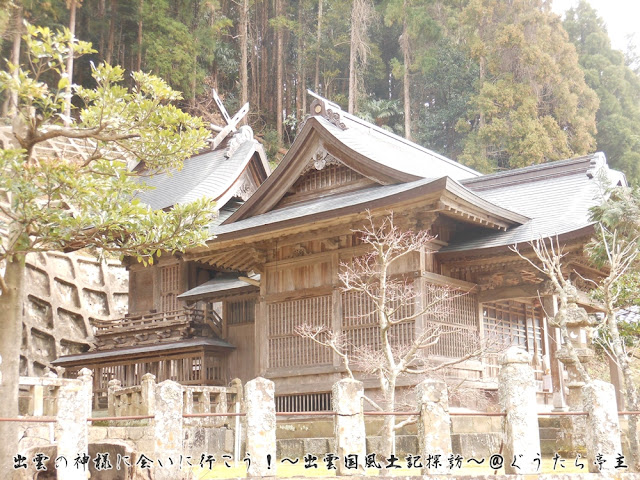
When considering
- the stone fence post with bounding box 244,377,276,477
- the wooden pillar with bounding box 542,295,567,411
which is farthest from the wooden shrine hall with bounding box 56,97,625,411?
the stone fence post with bounding box 244,377,276,477

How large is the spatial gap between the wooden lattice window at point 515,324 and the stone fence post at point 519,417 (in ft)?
24.7

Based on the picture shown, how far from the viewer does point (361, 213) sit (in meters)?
14.0

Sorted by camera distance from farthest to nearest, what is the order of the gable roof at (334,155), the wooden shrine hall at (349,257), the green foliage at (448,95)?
the green foliage at (448,95) → the gable roof at (334,155) → the wooden shrine hall at (349,257)

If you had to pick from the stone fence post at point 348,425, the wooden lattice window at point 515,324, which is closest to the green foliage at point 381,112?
the wooden lattice window at point 515,324

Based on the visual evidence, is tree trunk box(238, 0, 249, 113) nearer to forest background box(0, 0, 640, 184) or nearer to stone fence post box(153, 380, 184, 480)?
forest background box(0, 0, 640, 184)

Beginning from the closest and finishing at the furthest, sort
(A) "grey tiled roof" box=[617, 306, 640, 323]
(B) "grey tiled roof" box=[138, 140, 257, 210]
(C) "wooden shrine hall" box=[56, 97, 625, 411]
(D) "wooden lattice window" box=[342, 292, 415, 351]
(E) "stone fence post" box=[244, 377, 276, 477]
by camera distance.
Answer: (E) "stone fence post" box=[244, 377, 276, 477], (D) "wooden lattice window" box=[342, 292, 415, 351], (C) "wooden shrine hall" box=[56, 97, 625, 411], (A) "grey tiled roof" box=[617, 306, 640, 323], (B) "grey tiled roof" box=[138, 140, 257, 210]

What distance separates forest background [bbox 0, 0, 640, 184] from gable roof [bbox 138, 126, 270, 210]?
8.97 meters

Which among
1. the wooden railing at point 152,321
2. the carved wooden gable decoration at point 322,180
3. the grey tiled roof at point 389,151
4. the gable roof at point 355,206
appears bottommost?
the wooden railing at point 152,321

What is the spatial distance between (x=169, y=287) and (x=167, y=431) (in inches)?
595

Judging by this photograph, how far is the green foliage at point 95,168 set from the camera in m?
8.40

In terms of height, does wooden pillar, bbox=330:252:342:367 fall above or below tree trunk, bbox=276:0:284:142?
below

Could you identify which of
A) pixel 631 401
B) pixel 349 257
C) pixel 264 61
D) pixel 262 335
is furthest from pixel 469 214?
pixel 264 61

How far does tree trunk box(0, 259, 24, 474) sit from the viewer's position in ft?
26.9

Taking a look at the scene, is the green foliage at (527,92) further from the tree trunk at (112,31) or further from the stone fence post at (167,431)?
the stone fence post at (167,431)
